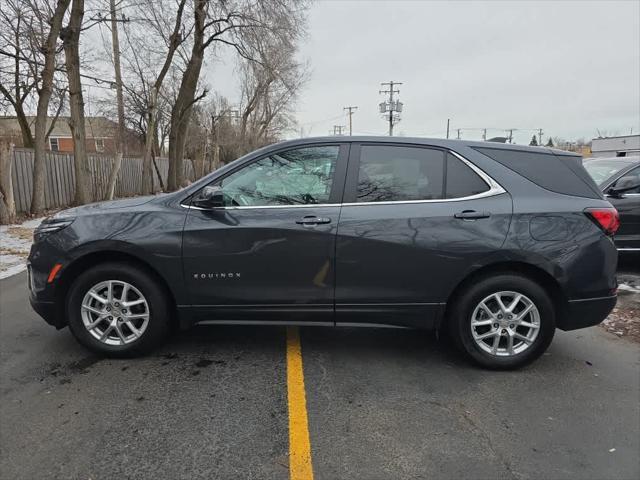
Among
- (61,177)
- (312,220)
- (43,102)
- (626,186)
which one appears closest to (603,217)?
(312,220)

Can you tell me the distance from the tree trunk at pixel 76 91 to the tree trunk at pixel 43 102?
0.47m

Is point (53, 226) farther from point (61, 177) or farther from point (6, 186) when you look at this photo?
point (61, 177)

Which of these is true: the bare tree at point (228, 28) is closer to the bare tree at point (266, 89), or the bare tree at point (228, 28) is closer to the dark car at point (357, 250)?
the bare tree at point (266, 89)

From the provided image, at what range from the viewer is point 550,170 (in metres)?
3.48

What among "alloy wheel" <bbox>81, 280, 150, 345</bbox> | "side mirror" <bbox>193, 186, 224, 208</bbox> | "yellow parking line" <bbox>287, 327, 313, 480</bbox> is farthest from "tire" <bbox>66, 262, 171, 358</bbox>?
"yellow parking line" <bbox>287, 327, 313, 480</bbox>

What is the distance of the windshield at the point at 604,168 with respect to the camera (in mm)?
6539

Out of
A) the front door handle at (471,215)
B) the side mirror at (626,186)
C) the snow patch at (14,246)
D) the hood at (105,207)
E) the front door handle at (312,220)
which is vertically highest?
the side mirror at (626,186)

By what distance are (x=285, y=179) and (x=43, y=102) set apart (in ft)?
38.6

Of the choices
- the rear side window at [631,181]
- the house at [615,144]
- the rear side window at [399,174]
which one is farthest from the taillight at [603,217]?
the house at [615,144]

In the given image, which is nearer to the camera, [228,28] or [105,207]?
[105,207]

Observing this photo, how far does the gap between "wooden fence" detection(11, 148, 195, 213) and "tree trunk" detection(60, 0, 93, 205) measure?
4.23 ft

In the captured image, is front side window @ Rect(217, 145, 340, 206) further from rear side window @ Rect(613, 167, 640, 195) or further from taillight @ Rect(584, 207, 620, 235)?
rear side window @ Rect(613, 167, 640, 195)

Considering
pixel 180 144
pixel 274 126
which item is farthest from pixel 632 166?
pixel 274 126

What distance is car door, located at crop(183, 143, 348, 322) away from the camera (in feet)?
11.0
